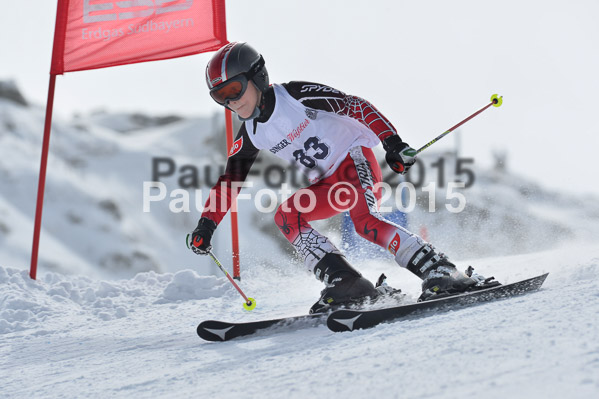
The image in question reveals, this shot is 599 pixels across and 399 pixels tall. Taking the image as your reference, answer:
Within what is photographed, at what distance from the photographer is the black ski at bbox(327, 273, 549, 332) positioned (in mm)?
2734

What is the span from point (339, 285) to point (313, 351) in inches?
31.6

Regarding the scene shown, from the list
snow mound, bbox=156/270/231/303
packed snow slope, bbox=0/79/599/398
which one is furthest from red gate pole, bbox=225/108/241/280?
snow mound, bbox=156/270/231/303

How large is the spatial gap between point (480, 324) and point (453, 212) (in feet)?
44.3

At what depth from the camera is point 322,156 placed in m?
3.38

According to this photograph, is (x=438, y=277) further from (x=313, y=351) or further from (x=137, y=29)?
(x=137, y=29)

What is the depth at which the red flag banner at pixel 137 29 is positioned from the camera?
5.58m

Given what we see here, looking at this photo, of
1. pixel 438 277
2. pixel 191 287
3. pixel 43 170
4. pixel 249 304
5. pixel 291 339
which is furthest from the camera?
pixel 43 170

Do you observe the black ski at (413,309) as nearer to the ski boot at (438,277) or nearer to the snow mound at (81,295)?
the ski boot at (438,277)

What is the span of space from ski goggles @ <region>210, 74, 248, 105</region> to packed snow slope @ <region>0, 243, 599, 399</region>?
4.05 ft

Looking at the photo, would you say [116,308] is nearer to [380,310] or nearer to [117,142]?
[380,310]

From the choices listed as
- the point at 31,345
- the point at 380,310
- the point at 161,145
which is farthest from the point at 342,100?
the point at 161,145

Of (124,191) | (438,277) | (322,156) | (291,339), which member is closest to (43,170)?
(322,156)

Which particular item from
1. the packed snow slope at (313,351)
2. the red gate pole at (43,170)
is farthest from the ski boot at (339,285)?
the red gate pole at (43,170)

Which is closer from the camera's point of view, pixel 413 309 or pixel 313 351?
pixel 313 351
